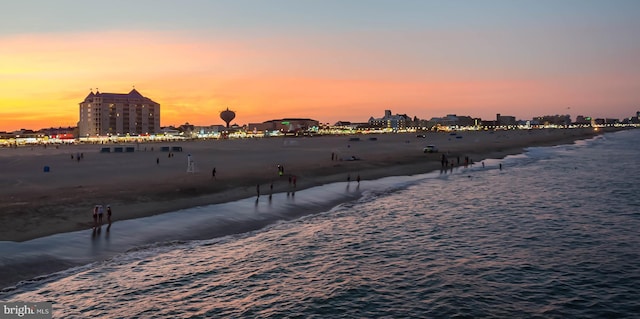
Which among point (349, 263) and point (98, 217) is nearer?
point (349, 263)

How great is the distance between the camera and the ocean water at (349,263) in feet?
58.5

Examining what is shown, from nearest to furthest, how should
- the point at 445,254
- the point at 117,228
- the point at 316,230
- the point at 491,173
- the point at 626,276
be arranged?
the point at 626,276
the point at 445,254
the point at 117,228
the point at 316,230
the point at 491,173

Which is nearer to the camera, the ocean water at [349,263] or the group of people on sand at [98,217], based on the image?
the ocean water at [349,263]

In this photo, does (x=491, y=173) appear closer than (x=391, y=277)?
No

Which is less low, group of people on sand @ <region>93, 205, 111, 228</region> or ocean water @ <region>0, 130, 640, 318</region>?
group of people on sand @ <region>93, 205, 111, 228</region>

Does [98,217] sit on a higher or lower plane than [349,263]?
higher

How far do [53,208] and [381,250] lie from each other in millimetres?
24022

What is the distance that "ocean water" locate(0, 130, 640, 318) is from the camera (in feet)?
58.5

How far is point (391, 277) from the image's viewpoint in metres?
21.2

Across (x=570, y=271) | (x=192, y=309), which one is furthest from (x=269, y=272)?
(x=570, y=271)

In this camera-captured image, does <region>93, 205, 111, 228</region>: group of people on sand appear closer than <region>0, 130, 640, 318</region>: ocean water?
No

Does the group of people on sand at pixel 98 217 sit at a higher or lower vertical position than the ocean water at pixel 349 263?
higher

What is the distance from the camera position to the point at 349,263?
23250mm

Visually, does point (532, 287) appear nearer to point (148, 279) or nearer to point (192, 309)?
point (192, 309)
